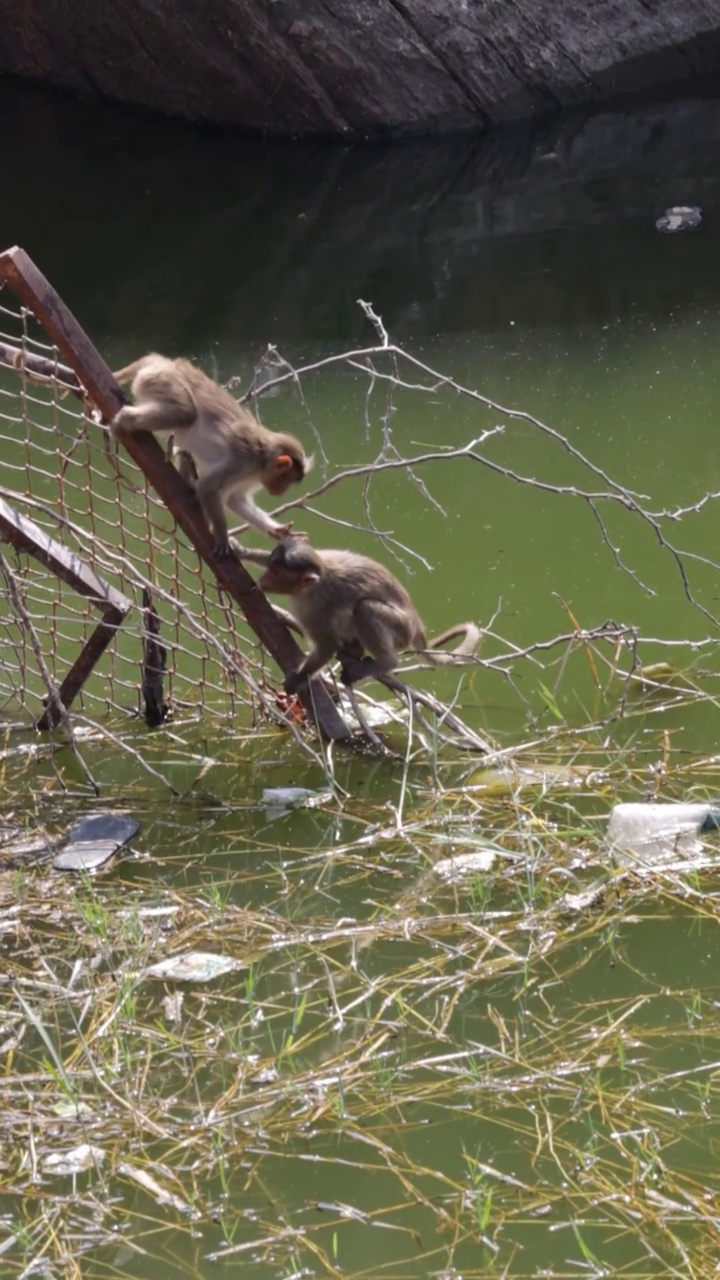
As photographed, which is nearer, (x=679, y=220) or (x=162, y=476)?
(x=162, y=476)

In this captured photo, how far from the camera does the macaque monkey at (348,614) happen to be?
432 centimetres

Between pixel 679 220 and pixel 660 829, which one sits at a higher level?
pixel 660 829

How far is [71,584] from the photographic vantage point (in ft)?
15.0

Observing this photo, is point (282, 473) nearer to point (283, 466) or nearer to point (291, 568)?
point (283, 466)

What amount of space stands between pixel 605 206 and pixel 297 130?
10.4 feet

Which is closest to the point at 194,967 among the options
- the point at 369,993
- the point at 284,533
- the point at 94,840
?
the point at 369,993

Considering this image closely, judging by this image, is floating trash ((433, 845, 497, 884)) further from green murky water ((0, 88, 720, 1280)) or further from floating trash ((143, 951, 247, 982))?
floating trash ((143, 951, 247, 982))

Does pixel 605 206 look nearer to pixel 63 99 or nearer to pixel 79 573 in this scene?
pixel 63 99

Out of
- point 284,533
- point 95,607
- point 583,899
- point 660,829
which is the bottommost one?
point 660,829

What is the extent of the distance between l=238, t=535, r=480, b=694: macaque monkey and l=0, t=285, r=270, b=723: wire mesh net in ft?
0.72

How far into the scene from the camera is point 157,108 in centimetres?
1313

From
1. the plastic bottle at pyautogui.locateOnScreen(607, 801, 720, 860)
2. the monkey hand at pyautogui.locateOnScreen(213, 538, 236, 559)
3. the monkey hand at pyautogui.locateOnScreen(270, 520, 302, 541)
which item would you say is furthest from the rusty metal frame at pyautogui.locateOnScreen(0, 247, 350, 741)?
the plastic bottle at pyautogui.locateOnScreen(607, 801, 720, 860)

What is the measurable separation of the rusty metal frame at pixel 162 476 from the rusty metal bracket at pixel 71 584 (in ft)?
1.32

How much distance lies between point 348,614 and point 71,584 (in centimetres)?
84
